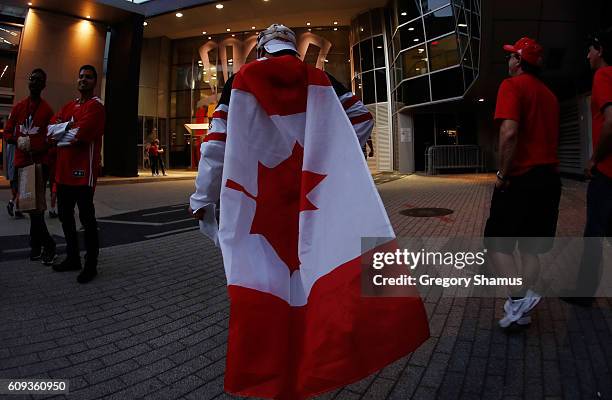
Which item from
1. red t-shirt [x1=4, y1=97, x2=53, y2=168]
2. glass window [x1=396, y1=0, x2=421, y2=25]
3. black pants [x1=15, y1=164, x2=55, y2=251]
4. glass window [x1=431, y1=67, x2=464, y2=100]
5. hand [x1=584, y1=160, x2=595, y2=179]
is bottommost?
black pants [x1=15, y1=164, x2=55, y2=251]

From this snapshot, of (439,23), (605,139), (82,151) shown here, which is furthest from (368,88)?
(605,139)

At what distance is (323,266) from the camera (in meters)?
1.63

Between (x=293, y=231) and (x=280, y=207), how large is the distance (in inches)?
4.9

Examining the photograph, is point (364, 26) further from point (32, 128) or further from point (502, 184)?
point (502, 184)

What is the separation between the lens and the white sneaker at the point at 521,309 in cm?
263

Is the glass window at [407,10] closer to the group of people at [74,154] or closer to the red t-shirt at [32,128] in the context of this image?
the red t-shirt at [32,128]

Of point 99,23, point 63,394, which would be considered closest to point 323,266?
point 63,394

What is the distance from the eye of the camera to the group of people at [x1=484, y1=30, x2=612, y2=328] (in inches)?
101

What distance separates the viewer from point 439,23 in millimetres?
18875

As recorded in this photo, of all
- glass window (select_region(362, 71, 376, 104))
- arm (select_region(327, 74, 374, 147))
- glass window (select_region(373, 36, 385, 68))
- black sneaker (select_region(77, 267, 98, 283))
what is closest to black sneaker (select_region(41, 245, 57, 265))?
black sneaker (select_region(77, 267, 98, 283))

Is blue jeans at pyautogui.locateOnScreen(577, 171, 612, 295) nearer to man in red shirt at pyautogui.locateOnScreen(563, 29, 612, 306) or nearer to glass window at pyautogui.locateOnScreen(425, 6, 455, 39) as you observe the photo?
man in red shirt at pyautogui.locateOnScreen(563, 29, 612, 306)

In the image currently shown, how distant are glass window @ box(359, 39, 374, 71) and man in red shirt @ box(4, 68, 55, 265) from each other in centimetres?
2257

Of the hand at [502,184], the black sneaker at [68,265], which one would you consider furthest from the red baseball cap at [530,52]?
the black sneaker at [68,265]

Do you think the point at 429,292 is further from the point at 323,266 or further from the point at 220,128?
the point at 220,128
